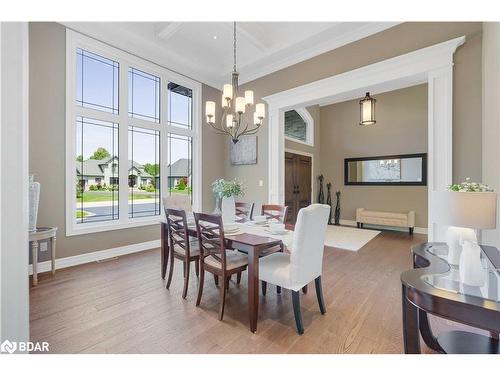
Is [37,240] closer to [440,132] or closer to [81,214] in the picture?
[81,214]

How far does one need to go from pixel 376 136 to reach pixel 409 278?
6.05m

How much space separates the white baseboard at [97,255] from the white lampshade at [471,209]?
418 cm

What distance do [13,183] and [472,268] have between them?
7.34 feet

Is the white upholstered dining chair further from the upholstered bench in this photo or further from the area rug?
the upholstered bench

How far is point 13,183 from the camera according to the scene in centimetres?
105

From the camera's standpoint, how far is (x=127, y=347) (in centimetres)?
169

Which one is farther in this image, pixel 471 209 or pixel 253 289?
pixel 253 289

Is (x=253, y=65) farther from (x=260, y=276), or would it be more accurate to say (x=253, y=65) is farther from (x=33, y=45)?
(x=260, y=276)

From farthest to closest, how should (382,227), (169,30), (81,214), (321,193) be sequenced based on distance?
(321,193) < (382,227) < (169,30) < (81,214)

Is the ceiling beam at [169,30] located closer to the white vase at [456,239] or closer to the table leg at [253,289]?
the table leg at [253,289]

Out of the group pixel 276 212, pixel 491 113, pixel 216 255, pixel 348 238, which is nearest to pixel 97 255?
pixel 216 255

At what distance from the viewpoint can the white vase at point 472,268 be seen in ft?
3.96

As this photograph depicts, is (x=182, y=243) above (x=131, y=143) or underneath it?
underneath

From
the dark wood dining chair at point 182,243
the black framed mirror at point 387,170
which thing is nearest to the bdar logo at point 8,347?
the dark wood dining chair at point 182,243
